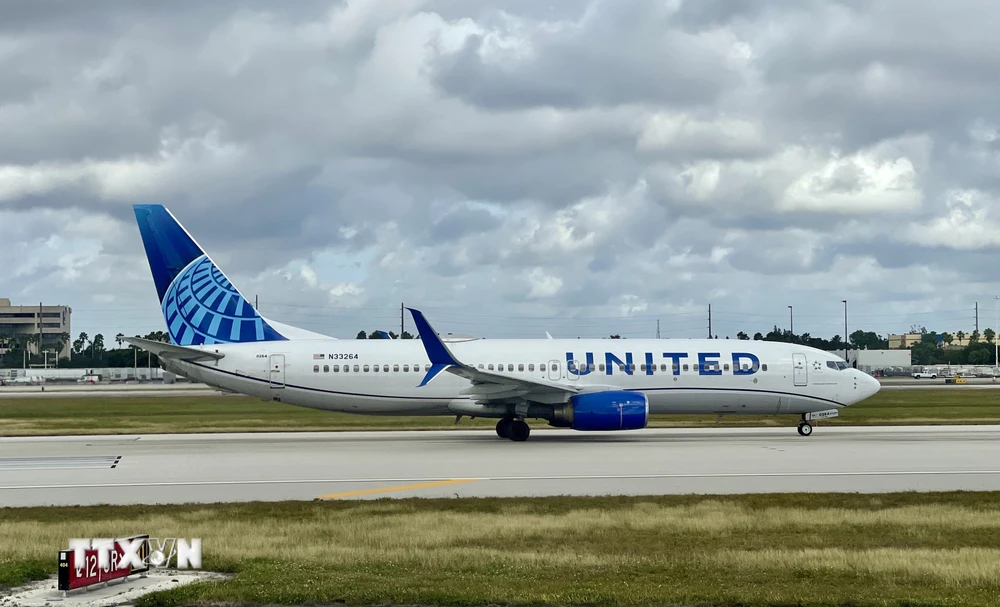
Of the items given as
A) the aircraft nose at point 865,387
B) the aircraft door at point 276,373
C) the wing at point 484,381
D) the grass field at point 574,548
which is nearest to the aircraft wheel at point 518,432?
the wing at point 484,381

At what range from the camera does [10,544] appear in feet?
46.6

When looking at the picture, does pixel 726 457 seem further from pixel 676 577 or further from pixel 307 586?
pixel 307 586

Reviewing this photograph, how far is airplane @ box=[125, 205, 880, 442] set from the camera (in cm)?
3453

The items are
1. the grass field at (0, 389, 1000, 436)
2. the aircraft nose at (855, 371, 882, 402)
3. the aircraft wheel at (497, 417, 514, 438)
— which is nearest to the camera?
the aircraft wheel at (497, 417, 514, 438)

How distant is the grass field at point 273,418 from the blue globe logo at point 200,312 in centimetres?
512

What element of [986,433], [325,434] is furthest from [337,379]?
[986,433]

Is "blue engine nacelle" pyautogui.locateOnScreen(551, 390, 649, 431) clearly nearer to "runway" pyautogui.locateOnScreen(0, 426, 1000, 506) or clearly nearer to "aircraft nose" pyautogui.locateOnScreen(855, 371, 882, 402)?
"runway" pyautogui.locateOnScreen(0, 426, 1000, 506)

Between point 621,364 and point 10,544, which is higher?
point 621,364

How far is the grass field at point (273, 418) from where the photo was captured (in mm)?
40500

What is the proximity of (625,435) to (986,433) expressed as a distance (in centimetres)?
1240

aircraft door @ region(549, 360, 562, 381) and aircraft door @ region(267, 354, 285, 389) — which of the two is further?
aircraft door @ region(549, 360, 562, 381)

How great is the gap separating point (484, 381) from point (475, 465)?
731cm

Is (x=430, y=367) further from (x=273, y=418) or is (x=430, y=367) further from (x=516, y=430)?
(x=273, y=418)

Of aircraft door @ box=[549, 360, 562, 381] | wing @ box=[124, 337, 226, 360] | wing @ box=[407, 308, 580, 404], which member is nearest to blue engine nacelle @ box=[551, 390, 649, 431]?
wing @ box=[407, 308, 580, 404]
